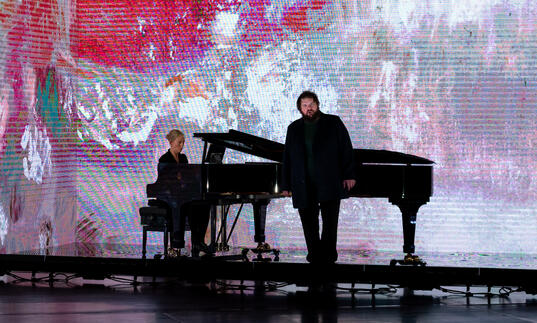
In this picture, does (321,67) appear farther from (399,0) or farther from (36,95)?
(36,95)

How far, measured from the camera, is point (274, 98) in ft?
32.5

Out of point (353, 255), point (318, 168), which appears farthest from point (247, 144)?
point (353, 255)

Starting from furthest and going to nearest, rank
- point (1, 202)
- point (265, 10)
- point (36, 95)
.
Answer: point (265, 10)
point (36, 95)
point (1, 202)

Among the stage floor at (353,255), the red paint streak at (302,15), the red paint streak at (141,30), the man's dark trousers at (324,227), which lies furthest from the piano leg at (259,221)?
the red paint streak at (141,30)

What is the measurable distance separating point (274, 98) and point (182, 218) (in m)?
2.71

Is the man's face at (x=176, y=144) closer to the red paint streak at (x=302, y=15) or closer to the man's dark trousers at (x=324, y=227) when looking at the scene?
→ the man's dark trousers at (x=324, y=227)

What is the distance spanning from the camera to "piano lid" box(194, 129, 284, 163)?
7273 millimetres

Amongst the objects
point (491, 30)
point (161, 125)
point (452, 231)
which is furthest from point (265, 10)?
point (452, 231)

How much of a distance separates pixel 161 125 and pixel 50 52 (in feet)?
4.65

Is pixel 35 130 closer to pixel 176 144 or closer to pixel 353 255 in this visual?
pixel 176 144

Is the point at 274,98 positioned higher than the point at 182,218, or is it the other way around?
the point at 274,98

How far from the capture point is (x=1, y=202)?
8469 millimetres

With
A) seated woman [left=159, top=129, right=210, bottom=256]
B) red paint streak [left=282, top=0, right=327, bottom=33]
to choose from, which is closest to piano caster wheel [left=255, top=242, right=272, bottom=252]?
seated woman [left=159, top=129, right=210, bottom=256]

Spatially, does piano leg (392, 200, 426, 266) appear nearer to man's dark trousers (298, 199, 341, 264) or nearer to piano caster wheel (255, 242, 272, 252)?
man's dark trousers (298, 199, 341, 264)
